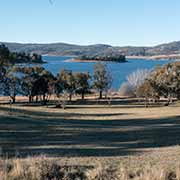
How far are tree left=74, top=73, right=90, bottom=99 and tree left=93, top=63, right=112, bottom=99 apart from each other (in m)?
5.86

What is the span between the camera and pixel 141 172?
10172mm

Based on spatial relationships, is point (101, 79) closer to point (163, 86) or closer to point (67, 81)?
point (67, 81)

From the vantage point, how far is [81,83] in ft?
262

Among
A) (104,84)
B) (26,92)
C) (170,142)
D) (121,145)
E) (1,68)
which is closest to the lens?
(121,145)

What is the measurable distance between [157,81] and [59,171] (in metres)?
61.1

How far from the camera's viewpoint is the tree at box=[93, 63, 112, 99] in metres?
87.0

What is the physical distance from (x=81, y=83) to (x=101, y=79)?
362 inches

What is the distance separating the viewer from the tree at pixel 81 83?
261ft

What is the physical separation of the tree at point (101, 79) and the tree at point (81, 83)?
19.2ft

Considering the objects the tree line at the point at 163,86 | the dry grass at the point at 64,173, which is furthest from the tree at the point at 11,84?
the dry grass at the point at 64,173

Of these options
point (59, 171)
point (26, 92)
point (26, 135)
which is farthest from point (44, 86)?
point (59, 171)

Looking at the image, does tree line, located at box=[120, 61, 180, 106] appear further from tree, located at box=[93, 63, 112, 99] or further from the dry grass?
the dry grass

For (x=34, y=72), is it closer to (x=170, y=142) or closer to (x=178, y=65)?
(x=178, y=65)

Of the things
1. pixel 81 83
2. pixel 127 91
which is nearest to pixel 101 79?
pixel 127 91
